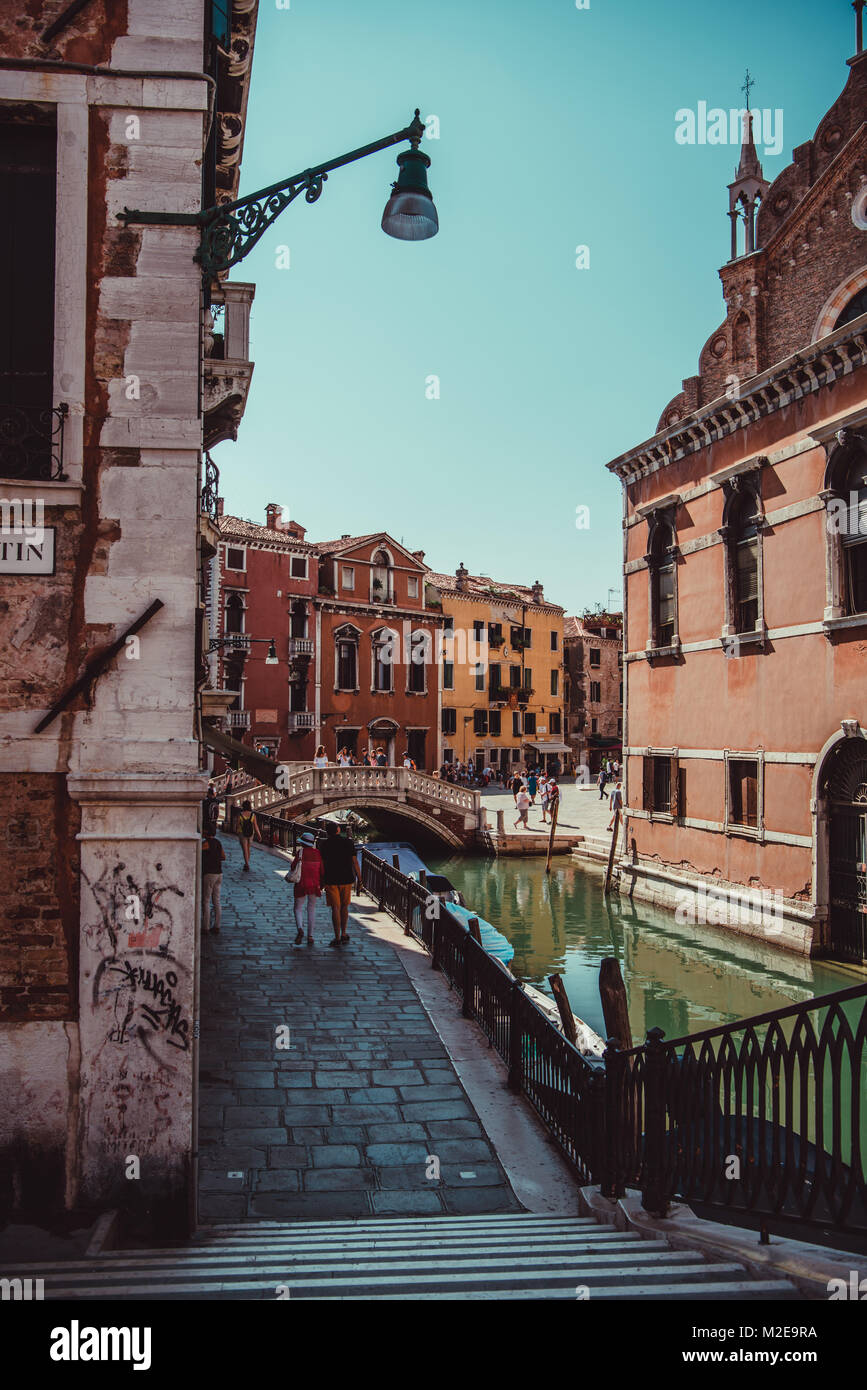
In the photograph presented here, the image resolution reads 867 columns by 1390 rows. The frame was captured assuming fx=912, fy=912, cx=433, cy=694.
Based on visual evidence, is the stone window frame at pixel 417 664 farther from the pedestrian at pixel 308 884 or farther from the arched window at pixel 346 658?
the pedestrian at pixel 308 884

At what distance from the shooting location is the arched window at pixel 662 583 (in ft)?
65.6

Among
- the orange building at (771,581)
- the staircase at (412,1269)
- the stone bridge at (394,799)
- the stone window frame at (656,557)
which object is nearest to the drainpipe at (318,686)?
the stone bridge at (394,799)

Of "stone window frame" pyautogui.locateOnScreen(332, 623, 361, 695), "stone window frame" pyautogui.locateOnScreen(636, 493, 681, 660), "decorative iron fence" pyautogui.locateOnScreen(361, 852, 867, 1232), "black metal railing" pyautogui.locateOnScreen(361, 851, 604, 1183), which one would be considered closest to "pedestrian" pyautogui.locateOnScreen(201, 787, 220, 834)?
"black metal railing" pyautogui.locateOnScreen(361, 851, 604, 1183)

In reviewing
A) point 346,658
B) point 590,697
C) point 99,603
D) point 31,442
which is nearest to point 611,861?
point 346,658

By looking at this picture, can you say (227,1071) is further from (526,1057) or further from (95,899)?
(95,899)

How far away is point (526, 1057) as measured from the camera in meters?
6.94

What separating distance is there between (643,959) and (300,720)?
22.0m

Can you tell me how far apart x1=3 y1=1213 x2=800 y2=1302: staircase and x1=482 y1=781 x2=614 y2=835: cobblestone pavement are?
24.9 metres

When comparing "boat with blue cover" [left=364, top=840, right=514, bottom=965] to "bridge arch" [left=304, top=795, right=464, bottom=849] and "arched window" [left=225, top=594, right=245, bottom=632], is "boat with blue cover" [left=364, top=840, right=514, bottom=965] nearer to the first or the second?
"bridge arch" [left=304, top=795, right=464, bottom=849]

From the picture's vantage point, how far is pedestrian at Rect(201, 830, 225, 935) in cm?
1139

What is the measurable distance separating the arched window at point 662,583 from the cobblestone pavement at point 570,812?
991 centimetres
